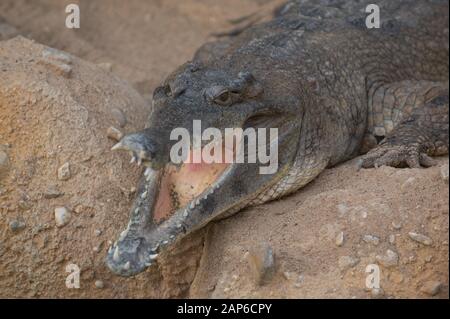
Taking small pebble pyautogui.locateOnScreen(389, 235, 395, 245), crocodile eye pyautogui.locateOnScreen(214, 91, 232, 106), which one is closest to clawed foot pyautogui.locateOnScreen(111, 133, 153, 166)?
crocodile eye pyautogui.locateOnScreen(214, 91, 232, 106)

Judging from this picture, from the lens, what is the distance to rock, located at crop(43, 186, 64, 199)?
399 cm

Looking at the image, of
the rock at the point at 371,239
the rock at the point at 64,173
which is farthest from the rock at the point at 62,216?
the rock at the point at 371,239

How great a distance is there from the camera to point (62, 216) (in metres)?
3.94

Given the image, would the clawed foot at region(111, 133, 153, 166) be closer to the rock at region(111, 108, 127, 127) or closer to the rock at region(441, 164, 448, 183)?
Answer: the rock at region(111, 108, 127, 127)

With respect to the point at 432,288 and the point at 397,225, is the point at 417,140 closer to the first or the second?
the point at 397,225

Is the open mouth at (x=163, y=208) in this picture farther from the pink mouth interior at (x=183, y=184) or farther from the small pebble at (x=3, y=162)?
the small pebble at (x=3, y=162)

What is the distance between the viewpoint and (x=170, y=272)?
4.06 m

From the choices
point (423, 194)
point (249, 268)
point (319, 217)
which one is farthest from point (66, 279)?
point (423, 194)

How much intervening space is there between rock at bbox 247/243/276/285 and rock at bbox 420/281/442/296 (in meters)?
0.71

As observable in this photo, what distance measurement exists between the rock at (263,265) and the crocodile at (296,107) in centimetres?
40

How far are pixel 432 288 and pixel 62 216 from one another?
199cm

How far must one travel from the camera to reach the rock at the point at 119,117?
14.8 ft
